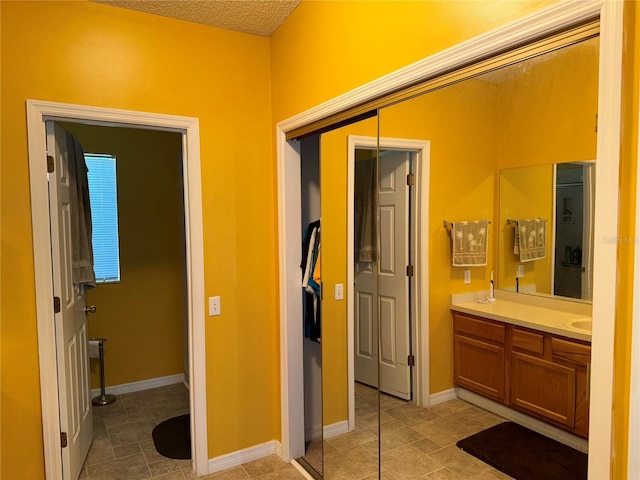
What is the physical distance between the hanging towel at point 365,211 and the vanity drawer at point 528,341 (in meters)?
0.84

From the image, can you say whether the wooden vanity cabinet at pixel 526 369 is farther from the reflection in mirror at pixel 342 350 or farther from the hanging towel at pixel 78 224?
the hanging towel at pixel 78 224

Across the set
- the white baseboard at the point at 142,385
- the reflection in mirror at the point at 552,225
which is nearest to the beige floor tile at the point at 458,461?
the reflection in mirror at the point at 552,225

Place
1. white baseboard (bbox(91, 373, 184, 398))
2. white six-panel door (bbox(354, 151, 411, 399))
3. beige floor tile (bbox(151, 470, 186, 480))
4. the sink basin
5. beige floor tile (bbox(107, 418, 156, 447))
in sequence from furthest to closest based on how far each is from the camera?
white baseboard (bbox(91, 373, 184, 398)), beige floor tile (bbox(107, 418, 156, 447)), beige floor tile (bbox(151, 470, 186, 480)), white six-panel door (bbox(354, 151, 411, 399)), the sink basin

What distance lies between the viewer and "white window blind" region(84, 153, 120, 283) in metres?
3.81

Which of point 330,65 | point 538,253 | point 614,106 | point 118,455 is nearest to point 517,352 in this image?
point 538,253

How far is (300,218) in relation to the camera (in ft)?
9.20

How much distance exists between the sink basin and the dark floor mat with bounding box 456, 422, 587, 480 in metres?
0.33

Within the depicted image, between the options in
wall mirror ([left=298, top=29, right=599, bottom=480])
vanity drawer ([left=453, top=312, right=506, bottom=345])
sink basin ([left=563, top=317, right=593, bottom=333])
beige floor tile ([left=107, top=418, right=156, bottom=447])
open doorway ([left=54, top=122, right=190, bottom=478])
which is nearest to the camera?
sink basin ([left=563, top=317, right=593, bottom=333])

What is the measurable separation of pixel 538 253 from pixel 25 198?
91.3 inches

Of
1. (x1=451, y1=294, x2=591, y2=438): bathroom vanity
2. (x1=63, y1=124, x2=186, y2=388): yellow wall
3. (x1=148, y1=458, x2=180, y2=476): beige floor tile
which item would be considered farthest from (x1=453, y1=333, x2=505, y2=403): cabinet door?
→ (x1=63, y1=124, x2=186, y2=388): yellow wall

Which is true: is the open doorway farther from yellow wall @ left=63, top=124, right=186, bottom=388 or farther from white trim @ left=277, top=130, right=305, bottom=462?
white trim @ left=277, top=130, right=305, bottom=462

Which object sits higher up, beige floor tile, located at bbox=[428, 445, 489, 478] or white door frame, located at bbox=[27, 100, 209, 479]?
white door frame, located at bbox=[27, 100, 209, 479]

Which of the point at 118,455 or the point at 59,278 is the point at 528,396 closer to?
the point at 59,278

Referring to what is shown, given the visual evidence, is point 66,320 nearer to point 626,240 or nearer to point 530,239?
point 530,239
